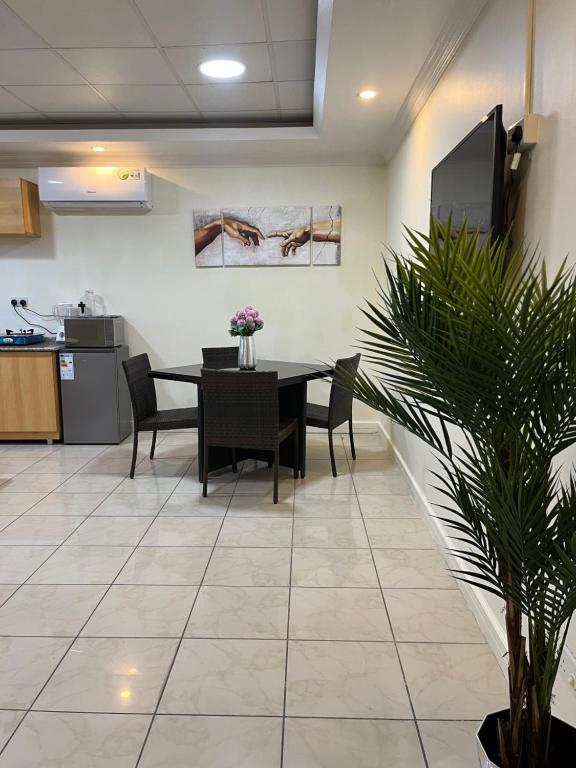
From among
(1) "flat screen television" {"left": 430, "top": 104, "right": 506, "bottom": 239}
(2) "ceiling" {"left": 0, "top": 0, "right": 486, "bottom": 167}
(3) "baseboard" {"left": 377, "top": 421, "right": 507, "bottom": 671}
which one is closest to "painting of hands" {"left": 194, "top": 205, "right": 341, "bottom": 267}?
(2) "ceiling" {"left": 0, "top": 0, "right": 486, "bottom": 167}

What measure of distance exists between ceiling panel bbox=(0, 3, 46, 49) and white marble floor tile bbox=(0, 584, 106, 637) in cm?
287

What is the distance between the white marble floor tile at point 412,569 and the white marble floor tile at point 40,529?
71.8 inches

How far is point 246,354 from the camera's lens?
14.1ft

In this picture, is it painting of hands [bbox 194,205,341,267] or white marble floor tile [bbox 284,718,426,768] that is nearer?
white marble floor tile [bbox 284,718,426,768]

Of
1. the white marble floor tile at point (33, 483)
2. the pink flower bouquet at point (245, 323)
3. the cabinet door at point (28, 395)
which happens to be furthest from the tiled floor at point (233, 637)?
the cabinet door at point (28, 395)

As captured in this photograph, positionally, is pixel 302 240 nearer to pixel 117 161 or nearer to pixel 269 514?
pixel 117 161

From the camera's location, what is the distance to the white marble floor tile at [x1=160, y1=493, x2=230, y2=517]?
3.56 m

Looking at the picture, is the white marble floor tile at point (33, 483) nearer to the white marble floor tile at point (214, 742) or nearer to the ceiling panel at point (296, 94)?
the white marble floor tile at point (214, 742)

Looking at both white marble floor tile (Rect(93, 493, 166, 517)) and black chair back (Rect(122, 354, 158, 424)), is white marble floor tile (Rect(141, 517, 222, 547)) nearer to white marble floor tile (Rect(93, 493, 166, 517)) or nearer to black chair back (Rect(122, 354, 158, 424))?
white marble floor tile (Rect(93, 493, 166, 517))

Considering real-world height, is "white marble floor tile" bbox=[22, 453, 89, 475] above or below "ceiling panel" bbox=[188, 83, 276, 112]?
below

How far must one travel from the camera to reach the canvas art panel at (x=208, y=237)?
541 centimetres

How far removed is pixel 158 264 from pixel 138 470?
214cm

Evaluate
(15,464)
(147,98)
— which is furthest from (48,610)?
(147,98)

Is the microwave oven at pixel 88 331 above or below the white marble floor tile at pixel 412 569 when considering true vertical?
above
